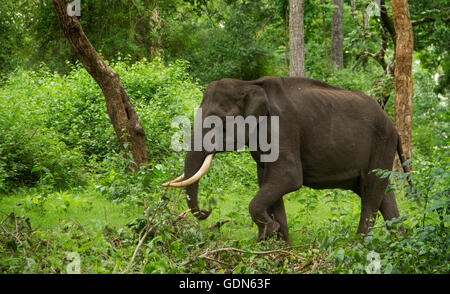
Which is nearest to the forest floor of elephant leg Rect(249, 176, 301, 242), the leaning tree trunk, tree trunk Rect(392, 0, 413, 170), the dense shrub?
elephant leg Rect(249, 176, 301, 242)

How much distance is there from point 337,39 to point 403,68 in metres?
10.7

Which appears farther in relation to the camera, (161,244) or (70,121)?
(70,121)

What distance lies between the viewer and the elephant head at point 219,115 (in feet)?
21.4

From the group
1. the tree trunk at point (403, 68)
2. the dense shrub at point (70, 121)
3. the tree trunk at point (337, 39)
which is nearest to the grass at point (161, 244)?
the dense shrub at point (70, 121)

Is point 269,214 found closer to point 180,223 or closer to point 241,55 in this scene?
point 180,223

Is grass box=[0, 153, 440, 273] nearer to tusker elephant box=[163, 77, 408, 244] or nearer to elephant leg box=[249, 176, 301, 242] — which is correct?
elephant leg box=[249, 176, 301, 242]

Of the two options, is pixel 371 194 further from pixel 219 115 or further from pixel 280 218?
pixel 219 115

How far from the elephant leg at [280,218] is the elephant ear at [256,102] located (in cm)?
118

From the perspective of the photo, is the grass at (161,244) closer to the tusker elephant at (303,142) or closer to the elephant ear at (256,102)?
the tusker elephant at (303,142)

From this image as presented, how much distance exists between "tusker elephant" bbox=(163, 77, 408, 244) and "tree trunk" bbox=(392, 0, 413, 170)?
423cm

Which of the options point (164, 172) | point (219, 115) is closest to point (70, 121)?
point (164, 172)

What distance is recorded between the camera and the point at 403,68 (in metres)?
11.5
